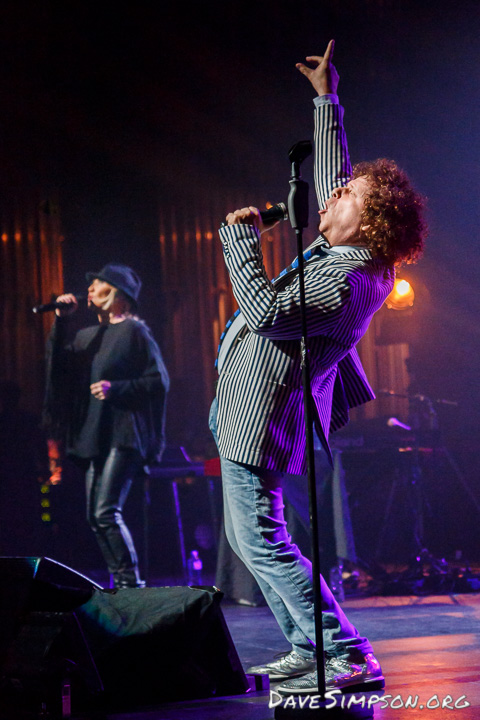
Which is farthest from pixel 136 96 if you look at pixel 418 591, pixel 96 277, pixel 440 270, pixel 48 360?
pixel 418 591

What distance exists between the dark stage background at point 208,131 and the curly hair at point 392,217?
362 centimetres

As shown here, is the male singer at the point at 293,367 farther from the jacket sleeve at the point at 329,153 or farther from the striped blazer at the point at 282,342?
the jacket sleeve at the point at 329,153

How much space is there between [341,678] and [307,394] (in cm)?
79

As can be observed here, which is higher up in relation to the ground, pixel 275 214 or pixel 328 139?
pixel 328 139

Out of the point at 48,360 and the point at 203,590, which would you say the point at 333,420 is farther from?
the point at 48,360

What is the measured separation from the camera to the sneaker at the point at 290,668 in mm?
2152

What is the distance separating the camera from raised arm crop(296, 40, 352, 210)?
2.45 meters

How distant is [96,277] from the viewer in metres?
5.57

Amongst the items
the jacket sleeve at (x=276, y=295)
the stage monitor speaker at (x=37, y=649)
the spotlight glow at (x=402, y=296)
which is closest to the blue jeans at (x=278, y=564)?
the jacket sleeve at (x=276, y=295)

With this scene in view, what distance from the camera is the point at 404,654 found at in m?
2.68

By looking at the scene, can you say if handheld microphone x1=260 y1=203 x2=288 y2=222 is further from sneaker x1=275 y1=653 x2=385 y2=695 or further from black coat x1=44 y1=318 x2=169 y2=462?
black coat x1=44 y1=318 x2=169 y2=462

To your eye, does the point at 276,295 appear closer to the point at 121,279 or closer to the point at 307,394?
the point at 307,394

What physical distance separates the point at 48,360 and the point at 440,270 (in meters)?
3.17

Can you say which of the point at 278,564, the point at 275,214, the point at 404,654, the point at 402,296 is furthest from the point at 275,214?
the point at 402,296
